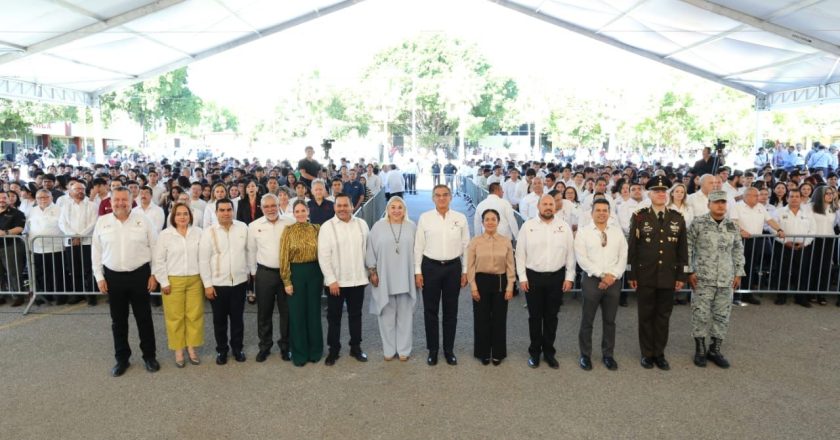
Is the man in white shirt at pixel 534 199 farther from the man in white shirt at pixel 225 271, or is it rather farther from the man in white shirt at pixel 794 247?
the man in white shirt at pixel 225 271

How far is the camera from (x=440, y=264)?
5883 millimetres

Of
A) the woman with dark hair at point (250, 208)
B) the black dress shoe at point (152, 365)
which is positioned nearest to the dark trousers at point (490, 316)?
the black dress shoe at point (152, 365)

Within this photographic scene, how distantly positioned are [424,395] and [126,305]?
3.08 meters

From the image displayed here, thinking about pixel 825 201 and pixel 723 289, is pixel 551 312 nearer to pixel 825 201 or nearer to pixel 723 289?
pixel 723 289

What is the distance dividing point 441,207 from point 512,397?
1948mm

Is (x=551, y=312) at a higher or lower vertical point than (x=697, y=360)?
higher

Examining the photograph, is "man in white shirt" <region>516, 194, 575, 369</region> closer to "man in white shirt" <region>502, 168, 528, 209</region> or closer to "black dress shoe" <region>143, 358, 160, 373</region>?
"black dress shoe" <region>143, 358, 160, 373</region>

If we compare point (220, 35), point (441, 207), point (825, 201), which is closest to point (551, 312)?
point (441, 207)

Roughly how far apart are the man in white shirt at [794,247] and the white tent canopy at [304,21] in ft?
24.8

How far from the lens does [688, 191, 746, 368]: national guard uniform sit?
588 centimetres

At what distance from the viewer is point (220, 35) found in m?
22.6

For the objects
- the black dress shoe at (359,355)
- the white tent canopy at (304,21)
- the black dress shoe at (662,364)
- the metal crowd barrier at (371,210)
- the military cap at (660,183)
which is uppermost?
the white tent canopy at (304,21)

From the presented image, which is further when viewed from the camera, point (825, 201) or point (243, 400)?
point (825, 201)

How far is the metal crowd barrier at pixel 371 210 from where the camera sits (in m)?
11.3
